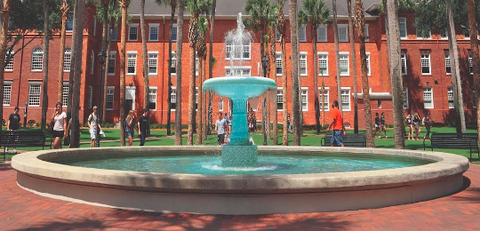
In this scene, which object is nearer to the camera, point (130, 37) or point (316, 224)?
point (316, 224)

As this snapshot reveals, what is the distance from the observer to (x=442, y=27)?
34.8 m

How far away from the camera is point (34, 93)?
37.5 meters

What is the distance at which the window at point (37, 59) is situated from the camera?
1490 inches

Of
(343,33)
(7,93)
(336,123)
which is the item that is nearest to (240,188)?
(336,123)

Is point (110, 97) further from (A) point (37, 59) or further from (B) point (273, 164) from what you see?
(B) point (273, 164)

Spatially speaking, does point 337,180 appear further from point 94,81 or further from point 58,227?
point 94,81

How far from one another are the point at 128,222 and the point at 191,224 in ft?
2.82

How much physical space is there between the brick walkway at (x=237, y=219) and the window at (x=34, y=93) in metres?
39.2

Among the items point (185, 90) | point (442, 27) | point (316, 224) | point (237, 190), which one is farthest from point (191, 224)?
point (442, 27)

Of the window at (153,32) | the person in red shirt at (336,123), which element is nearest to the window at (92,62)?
the window at (153,32)

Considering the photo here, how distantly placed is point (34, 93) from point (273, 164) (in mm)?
39478

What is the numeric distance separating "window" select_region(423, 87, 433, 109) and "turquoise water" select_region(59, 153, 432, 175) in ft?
118

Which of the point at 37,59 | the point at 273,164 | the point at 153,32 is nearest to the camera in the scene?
the point at 273,164

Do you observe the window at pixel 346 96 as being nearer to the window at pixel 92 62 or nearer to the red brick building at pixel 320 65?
the red brick building at pixel 320 65
